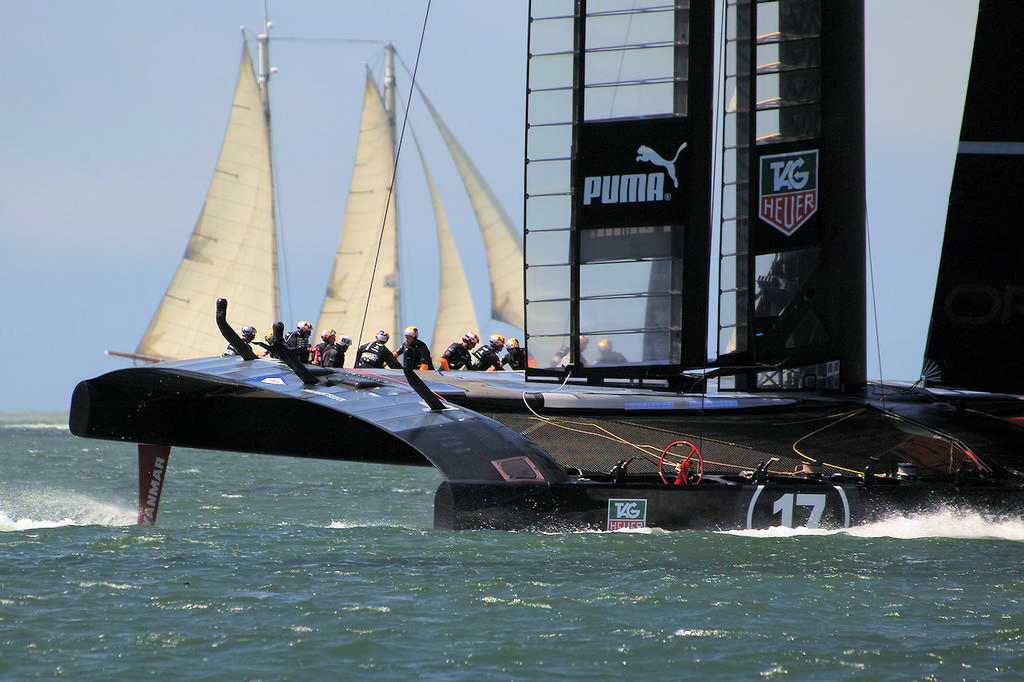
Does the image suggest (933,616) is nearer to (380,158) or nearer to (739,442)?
(739,442)

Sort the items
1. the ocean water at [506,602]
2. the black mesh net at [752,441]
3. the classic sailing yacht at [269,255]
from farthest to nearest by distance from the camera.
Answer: the classic sailing yacht at [269,255], the black mesh net at [752,441], the ocean water at [506,602]

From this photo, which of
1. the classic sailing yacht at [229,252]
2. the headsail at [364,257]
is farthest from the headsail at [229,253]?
the headsail at [364,257]

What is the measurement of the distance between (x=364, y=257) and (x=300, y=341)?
1872 cm

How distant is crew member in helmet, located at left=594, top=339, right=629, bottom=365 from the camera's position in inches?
472

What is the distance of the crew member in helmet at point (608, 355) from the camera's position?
11977 millimetres

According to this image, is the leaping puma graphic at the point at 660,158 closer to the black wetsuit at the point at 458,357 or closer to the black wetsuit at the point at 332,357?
the black wetsuit at the point at 332,357

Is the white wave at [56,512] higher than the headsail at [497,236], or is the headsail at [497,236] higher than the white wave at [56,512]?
the headsail at [497,236]

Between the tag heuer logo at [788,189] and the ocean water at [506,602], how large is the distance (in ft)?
9.84

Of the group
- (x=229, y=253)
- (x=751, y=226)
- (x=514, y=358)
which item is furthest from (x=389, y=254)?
(x=751, y=226)

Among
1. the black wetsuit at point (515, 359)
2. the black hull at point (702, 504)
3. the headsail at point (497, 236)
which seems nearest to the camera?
the black hull at point (702, 504)

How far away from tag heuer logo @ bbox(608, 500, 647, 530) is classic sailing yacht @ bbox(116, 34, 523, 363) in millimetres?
25337

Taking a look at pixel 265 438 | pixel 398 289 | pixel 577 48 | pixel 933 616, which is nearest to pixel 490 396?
pixel 265 438

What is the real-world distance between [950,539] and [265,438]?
20.7ft

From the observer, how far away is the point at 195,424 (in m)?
12.9
